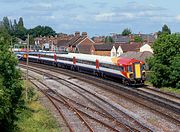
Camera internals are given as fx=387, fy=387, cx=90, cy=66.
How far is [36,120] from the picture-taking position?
22281 mm

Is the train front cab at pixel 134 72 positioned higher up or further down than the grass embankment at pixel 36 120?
higher up

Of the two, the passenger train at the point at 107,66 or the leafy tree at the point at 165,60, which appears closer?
the passenger train at the point at 107,66

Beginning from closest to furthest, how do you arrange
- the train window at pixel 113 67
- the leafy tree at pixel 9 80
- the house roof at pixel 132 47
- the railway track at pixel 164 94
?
the leafy tree at pixel 9 80
the railway track at pixel 164 94
the train window at pixel 113 67
the house roof at pixel 132 47

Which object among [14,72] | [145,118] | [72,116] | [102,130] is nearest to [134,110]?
[145,118]

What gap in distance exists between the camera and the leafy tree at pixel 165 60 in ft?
125

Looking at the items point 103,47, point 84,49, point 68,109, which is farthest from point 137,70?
point 84,49

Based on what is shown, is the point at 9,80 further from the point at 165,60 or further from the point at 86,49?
the point at 86,49

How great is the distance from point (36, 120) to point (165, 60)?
20450 mm

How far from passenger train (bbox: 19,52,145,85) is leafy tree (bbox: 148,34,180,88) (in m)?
1.81

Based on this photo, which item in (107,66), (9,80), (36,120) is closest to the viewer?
(9,80)

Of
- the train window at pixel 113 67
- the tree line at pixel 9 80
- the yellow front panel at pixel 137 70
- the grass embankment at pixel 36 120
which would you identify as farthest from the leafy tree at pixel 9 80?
the train window at pixel 113 67

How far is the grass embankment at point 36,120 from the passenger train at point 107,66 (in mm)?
12864

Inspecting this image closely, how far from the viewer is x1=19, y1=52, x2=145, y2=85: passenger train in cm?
3759

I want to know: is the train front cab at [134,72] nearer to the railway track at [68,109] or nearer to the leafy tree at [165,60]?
the leafy tree at [165,60]
